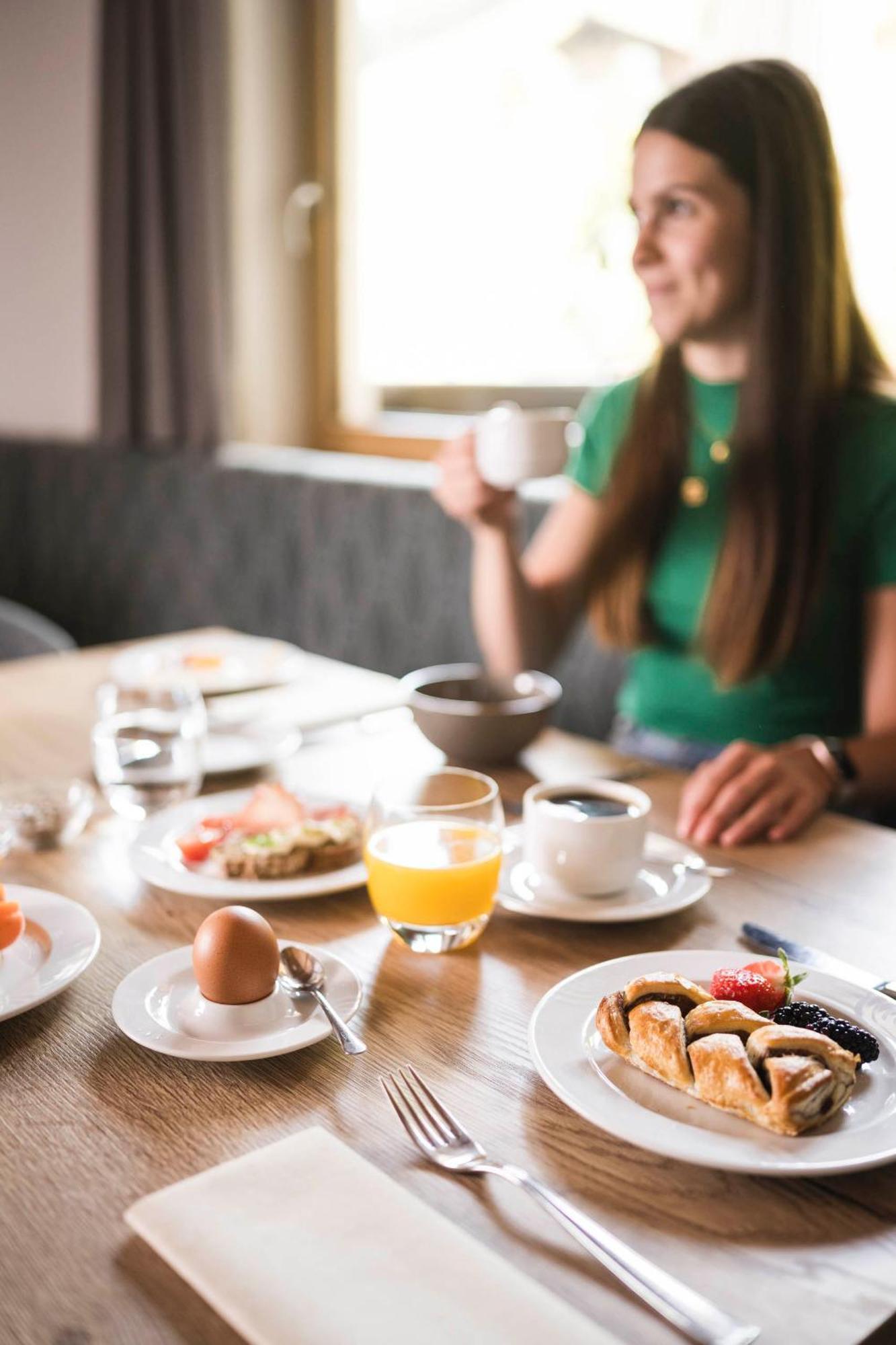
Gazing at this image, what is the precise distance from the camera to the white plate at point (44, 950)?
823 millimetres

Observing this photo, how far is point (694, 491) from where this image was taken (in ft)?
5.90

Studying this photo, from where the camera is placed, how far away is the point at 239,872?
105cm

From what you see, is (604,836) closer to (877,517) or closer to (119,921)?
(119,921)

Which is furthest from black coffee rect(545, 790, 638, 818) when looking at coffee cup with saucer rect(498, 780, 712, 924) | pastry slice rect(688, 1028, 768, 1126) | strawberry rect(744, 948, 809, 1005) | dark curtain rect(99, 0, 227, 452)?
dark curtain rect(99, 0, 227, 452)

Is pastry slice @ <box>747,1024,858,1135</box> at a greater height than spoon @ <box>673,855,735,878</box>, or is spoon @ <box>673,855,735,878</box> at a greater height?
pastry slice @ <box>747,1024,858,1135</box>

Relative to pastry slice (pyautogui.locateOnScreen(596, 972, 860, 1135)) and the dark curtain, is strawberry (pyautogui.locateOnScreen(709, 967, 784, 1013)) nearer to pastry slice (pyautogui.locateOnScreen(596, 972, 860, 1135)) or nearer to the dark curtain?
pastry slice (pyautogui.locateOnScreen(596, 972, 860, 1135))

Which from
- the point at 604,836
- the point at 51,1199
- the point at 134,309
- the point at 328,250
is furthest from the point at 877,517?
the point at 134,309

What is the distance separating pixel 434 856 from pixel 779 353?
1.02 meters

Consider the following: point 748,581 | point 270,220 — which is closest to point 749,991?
point 748,581

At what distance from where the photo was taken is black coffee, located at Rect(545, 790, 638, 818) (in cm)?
104

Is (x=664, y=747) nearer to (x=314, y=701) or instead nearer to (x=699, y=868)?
(x=314, y=701)

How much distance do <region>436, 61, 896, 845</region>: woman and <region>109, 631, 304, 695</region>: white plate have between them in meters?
0.34

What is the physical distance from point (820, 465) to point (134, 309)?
2.42 m

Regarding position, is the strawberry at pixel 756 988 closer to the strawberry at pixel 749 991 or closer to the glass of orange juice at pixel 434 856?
the strawberry at pixel 749 991
